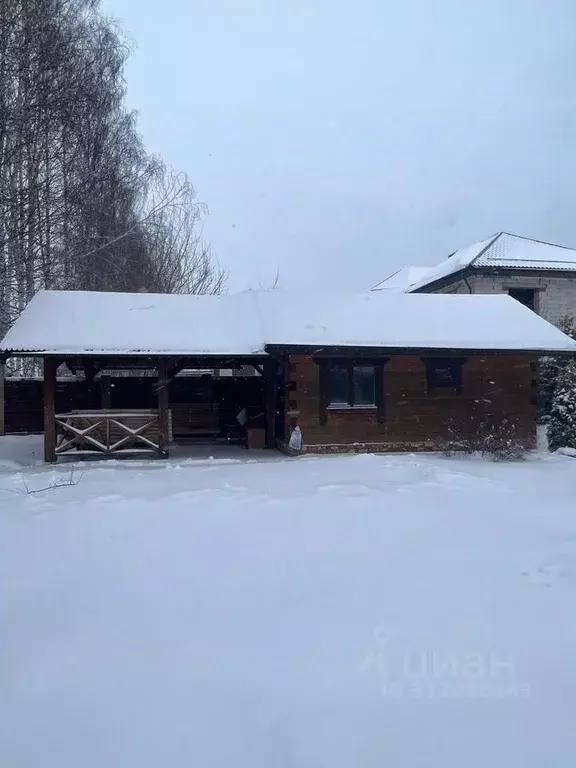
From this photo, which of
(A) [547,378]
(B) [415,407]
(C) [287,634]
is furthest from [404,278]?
(C) [287,634]

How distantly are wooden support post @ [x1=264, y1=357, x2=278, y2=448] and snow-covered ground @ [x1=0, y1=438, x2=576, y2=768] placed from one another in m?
6.81

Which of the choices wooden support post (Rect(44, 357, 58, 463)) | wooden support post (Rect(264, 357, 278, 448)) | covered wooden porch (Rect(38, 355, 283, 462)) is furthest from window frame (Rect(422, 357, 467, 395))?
wooden support post (Rect(44, 357, 58, 463))

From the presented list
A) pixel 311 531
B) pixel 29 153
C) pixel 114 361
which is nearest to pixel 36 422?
pixel 114 361

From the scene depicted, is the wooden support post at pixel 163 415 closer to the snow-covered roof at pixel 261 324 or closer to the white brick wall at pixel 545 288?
the snow-covered roof at pixel 261 324

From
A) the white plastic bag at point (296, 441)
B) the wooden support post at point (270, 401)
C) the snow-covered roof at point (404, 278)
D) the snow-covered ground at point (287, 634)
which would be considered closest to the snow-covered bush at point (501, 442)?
the white plastic bag at point (296, 441)

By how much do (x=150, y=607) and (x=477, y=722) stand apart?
260cm

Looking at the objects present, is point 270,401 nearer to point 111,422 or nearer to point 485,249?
point 111,422

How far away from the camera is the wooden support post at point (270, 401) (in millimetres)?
14922

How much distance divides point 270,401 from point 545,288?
14063 mm

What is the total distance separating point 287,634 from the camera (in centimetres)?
430

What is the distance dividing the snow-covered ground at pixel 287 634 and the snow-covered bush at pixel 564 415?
648 centimetres

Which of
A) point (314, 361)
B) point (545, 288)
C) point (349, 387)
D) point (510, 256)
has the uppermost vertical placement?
point (510, 256)

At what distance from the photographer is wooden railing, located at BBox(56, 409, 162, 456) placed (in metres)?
12.8

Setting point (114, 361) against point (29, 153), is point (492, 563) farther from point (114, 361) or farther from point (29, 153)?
point (29, 153)
